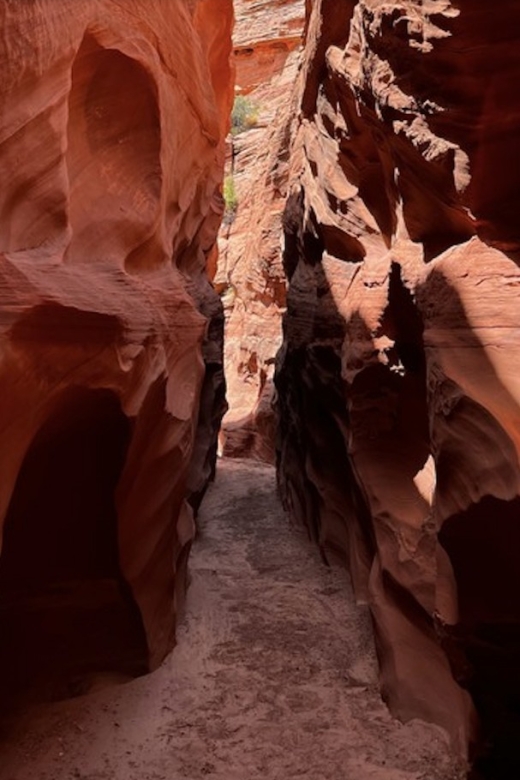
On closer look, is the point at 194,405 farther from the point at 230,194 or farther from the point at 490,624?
the point at 230,194

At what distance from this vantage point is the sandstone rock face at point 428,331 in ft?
14.8

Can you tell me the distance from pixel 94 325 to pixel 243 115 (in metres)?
22.7

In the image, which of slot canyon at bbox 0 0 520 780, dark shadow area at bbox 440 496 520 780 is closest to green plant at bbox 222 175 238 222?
slot canyon at bbox 0 0 520 780

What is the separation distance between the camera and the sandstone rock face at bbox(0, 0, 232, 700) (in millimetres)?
4320

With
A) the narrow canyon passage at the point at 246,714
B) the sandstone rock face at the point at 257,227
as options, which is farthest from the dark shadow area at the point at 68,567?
the sandstone rock face at the point at 257,227

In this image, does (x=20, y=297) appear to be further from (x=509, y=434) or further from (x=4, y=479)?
(x=509, y=434)

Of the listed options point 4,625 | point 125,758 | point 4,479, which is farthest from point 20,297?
point 125,758

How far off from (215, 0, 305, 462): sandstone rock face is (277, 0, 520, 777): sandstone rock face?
9033mm

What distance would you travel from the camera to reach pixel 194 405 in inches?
294

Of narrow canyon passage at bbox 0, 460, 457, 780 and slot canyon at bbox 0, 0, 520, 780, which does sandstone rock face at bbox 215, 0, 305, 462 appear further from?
narrow canyon passage at bbox 0, 460, 457, 780

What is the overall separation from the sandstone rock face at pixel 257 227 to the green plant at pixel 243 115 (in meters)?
0.18

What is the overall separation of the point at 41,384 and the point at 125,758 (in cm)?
332

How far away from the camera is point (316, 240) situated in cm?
1049

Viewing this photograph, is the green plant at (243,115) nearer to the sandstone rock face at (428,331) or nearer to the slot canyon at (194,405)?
the sandstone rock face at (428,331)
